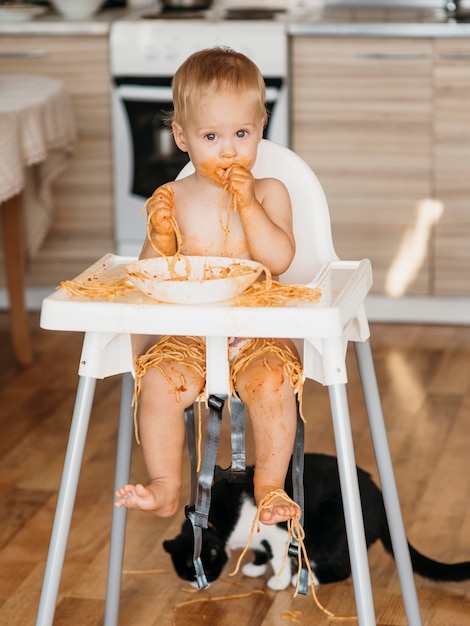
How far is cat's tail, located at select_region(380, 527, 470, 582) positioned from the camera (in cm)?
186

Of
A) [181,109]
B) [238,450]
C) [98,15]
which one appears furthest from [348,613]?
[98,15]

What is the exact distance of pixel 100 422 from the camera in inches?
110

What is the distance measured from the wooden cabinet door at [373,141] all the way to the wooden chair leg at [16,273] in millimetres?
998

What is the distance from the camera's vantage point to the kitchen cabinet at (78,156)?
358cm

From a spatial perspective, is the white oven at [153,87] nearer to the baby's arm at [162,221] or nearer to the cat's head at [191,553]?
the cat's head at [191,553]

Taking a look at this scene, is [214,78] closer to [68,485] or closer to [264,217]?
[264,217]

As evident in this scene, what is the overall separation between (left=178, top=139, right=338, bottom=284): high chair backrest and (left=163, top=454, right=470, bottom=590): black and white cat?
15.9 inches

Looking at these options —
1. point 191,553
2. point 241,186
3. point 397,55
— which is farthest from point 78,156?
point 241,186

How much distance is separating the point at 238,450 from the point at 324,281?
263mm

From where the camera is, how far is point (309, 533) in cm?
190

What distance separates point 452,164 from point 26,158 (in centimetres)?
145

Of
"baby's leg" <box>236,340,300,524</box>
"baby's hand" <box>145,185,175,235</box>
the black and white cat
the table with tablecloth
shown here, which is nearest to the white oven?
the table with tablecloth

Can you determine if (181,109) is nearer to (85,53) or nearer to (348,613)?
(348,613)

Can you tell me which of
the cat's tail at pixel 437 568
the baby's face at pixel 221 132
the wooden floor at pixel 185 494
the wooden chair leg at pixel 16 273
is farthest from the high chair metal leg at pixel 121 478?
the wooden chair leg at pixel 16 273
